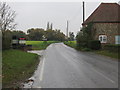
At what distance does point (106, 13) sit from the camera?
3862cm

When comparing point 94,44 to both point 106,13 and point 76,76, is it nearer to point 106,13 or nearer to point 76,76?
point 106,13

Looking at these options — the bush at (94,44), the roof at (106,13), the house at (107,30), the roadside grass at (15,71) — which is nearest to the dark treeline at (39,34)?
the roof at (106,13)

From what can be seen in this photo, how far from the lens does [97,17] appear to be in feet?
125

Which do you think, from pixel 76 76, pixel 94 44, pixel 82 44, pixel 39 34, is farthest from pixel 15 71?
pixel 39 34

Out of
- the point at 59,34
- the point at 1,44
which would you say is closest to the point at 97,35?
the point at 1,44

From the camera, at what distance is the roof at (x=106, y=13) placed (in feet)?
122

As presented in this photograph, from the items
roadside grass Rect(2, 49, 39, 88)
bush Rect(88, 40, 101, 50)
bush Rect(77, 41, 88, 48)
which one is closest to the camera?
roadside grass Rect(2, 49, 39, 88)

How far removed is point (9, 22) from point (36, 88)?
87.4 ft

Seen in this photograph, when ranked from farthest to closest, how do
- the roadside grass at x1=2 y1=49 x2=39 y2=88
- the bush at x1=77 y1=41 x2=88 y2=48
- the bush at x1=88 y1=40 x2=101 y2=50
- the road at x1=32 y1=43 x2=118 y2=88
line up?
1. the bush at x1=77 y1=41 x2=88 y2=48
2. the bush at x1=88 y1=40 x2=101 y2=50
3. the roadside grass at x1=2 y1=49 x2=39 y2=88
4. the road at x1=32 y1=43 x2=118 y2=88

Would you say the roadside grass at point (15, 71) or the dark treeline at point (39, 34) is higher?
the dark treeline at point (39, 34)

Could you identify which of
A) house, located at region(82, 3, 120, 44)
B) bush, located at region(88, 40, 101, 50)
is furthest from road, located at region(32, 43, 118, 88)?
house, located at region(82, 3, 120, 44)

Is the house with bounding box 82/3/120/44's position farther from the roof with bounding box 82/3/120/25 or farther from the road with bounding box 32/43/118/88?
the road with bounding box 32/43/118/88

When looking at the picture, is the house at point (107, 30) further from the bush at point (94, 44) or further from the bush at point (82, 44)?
the bush at point (94, 44)

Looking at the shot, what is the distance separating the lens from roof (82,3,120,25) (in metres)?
37.1
